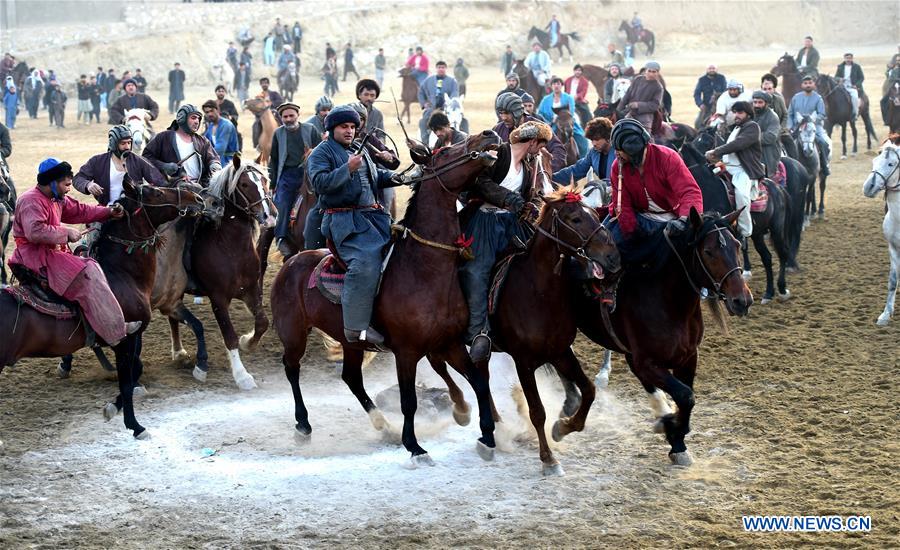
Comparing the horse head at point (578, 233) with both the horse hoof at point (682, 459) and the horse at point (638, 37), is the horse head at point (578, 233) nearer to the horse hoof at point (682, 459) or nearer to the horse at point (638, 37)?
the horse hoof at point (682, 459)

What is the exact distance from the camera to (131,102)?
2202cm

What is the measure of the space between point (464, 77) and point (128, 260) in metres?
28.5

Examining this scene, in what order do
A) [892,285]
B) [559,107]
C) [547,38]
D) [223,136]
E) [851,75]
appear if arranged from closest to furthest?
1. [892,285]
2. [223,136]
3. [559,107]
4. [851,75]
5. [547,38]

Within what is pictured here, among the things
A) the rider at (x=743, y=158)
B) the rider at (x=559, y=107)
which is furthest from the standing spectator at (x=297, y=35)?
the rider at (x=743, y=158)

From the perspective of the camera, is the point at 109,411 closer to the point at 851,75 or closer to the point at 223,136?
the point at 223,136

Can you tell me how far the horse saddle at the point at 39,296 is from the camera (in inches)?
319

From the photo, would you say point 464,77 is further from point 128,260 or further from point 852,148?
Result: point 128,260

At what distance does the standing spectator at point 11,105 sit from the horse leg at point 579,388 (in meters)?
32.5

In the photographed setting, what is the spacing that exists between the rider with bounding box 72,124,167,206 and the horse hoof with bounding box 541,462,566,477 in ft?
16.0

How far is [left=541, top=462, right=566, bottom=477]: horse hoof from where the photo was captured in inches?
302

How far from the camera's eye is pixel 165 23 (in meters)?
45.6

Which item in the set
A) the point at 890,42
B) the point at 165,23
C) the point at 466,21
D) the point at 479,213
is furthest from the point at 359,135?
the point at 890,42

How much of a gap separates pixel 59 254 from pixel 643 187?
15.4 feet

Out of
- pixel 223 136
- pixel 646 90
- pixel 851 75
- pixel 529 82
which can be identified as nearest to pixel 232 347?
pixel 223 136
